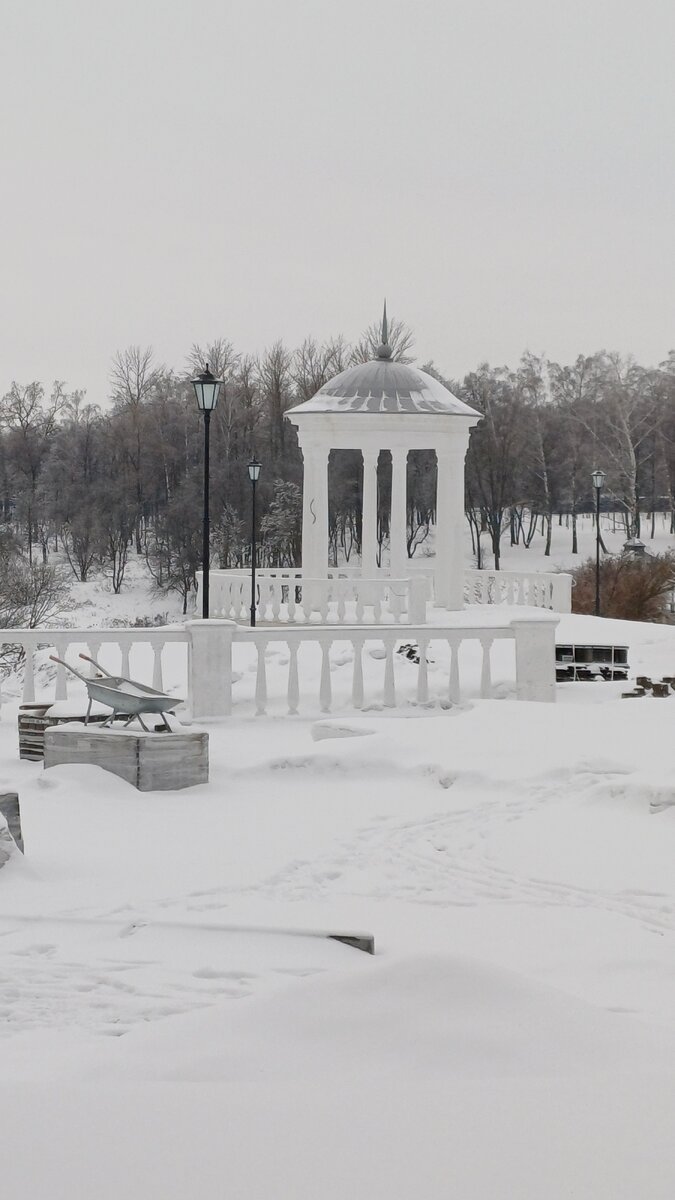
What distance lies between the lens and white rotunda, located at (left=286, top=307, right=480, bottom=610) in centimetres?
2191

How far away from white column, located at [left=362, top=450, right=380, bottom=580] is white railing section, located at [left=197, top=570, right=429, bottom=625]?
1.53 meters

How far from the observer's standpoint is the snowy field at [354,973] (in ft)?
10.8

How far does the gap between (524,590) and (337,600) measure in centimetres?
530

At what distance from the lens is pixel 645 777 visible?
26.3ft

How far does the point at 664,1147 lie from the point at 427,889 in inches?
120

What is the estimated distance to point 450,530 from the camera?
75.3ft

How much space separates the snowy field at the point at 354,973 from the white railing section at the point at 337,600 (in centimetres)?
1005

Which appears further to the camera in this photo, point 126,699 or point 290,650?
point 290,650

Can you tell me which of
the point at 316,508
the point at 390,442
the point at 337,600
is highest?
the point at 390,442

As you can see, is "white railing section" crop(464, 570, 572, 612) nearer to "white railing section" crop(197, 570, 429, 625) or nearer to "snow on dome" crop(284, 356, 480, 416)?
"white railing section" crop(197, 570, 429, 625)

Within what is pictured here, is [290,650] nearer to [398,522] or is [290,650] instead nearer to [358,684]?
[358,684]

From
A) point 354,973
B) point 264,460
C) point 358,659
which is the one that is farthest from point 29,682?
point 264,460

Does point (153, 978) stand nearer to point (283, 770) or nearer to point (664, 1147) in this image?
point (664, 1147)

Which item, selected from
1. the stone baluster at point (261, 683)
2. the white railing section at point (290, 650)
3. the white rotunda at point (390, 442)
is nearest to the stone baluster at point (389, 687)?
the white railing section at point (290, 650)
